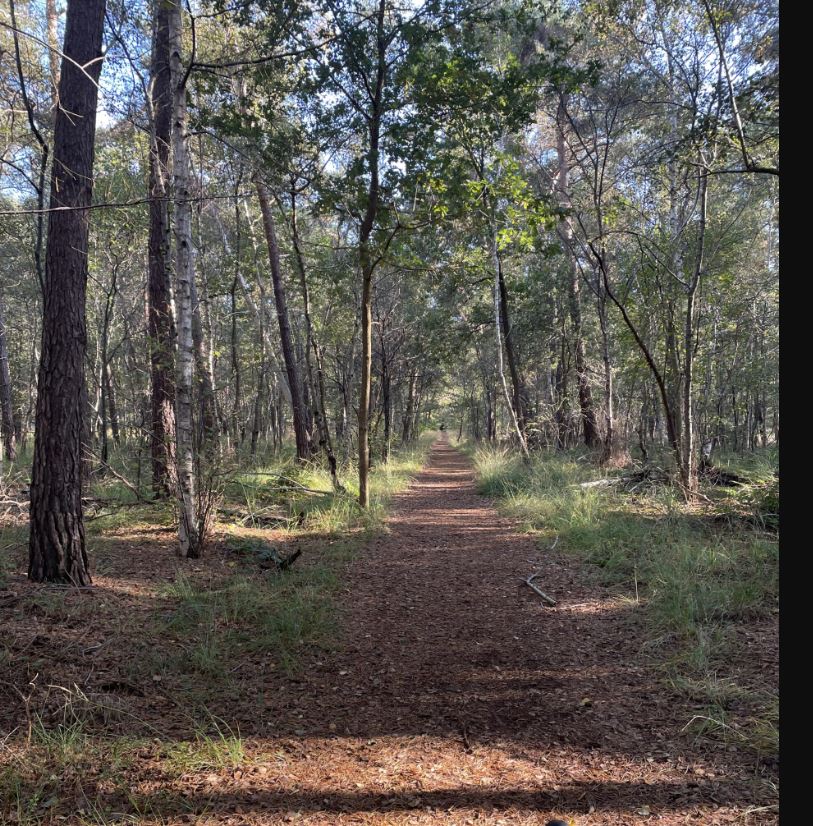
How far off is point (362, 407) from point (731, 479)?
24.2 feet

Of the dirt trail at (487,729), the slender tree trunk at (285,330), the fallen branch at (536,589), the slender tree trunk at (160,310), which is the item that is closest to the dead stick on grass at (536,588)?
the fallen branch at (536,589)

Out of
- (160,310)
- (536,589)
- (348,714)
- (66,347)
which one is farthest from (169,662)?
(160,310)

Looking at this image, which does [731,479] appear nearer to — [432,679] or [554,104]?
[432,679]

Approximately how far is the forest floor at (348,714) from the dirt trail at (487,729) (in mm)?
11

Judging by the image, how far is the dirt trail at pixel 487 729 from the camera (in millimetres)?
2240

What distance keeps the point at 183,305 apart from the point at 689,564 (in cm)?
576

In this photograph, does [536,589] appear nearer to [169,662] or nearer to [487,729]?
[487,729]

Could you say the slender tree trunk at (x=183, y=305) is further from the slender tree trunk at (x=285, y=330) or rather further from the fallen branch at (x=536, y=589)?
the slender tree trunk at (x=285, y=330)

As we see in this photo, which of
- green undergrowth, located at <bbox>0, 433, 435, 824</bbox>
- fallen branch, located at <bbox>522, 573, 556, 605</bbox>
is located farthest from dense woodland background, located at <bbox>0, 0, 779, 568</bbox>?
fallen branch, located at <bbox>522, 573, 556, 605</bbox>

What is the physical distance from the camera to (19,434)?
21.1m

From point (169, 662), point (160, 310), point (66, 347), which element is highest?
point (160, 310)

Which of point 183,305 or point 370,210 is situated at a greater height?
point 370,210

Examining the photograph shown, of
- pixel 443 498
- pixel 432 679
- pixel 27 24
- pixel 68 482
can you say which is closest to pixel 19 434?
pixel 27 24

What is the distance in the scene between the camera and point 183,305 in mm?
5145
